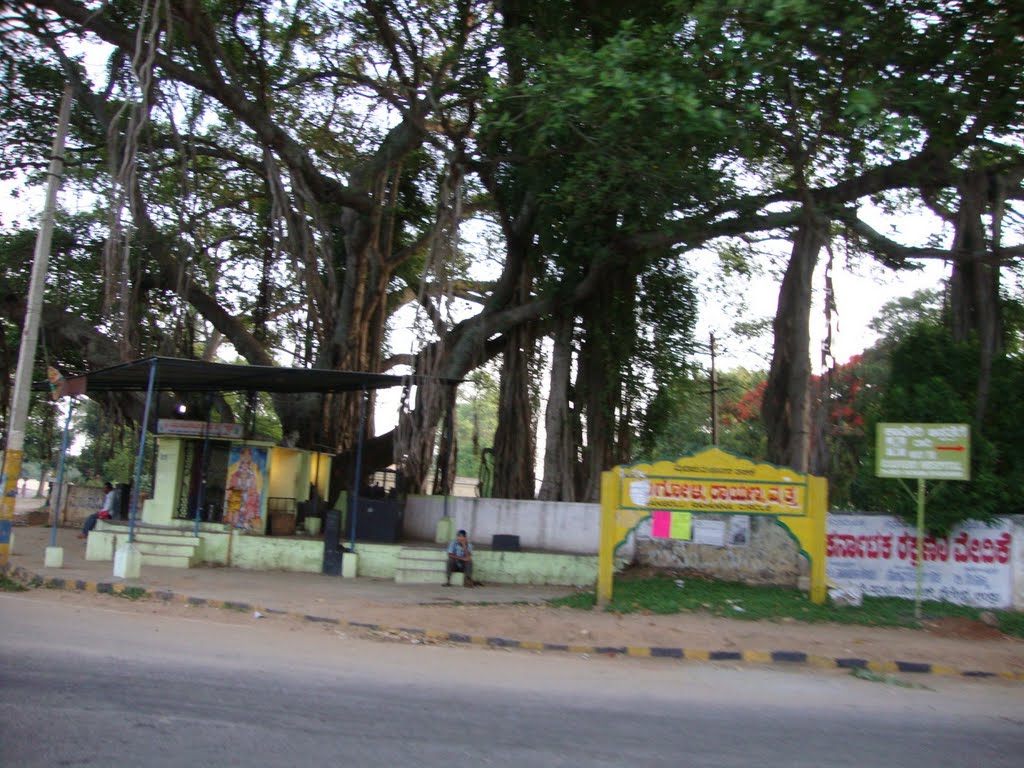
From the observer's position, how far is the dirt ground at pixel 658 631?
981 cm

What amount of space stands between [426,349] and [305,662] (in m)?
9.01

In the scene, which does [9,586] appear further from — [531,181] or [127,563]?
[531,181]

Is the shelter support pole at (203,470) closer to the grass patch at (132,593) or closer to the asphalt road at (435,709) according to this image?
the grass patch at (132,593)

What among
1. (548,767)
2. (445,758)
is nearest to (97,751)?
(445,758)

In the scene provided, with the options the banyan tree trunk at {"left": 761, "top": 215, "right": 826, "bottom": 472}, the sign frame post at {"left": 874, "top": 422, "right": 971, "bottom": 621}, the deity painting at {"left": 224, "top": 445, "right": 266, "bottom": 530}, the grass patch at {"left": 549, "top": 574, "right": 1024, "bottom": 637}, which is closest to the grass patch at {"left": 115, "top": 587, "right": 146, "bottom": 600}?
the deity painting at {"left": 224, "top": 445, "right": 266, "bottom": 530}

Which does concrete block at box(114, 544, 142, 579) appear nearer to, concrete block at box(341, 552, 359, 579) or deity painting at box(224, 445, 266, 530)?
concrete block at box(341, 552, 359, 579)

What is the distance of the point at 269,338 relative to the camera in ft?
73.9

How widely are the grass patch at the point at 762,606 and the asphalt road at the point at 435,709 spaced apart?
271cm

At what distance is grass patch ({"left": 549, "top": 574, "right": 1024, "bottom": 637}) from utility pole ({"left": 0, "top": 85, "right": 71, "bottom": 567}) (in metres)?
8.01

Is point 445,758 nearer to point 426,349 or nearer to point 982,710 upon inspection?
point 982,710

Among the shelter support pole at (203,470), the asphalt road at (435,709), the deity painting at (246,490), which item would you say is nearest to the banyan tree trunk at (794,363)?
the asphalt road at (435,709)

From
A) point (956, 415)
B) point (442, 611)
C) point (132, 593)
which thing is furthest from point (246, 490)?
→ point (956, 415)

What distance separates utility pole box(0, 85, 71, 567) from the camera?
12.4 metres

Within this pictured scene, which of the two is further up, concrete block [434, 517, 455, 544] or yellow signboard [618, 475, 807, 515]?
yellow signboard [618, 475, 807, 515]
